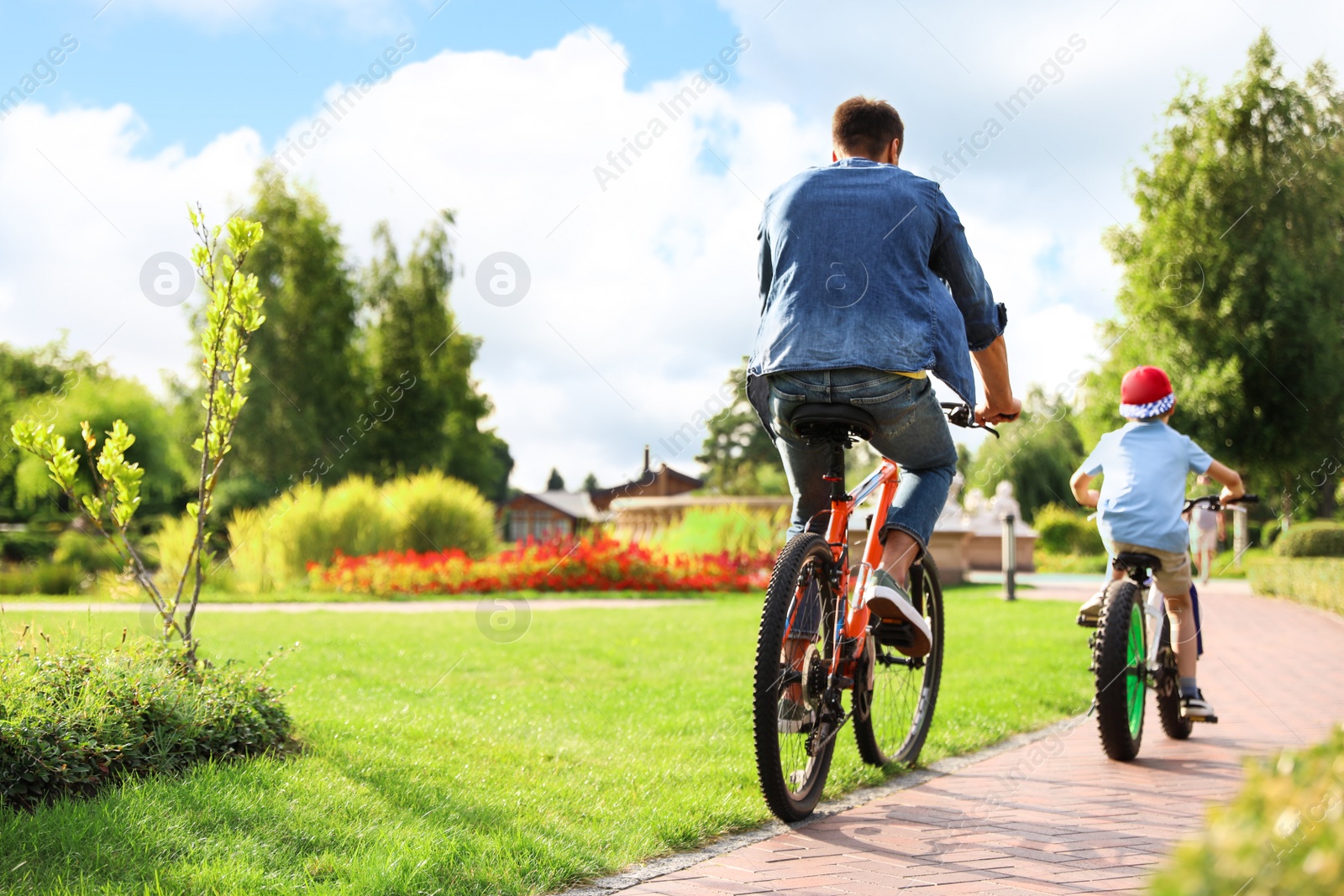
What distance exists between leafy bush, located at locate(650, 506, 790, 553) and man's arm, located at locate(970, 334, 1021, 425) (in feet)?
42.8

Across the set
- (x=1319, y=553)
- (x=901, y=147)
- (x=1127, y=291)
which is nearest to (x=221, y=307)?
(x=901, y=147)

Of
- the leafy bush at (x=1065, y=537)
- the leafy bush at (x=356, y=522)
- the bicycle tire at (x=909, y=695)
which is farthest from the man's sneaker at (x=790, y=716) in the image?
the leafy bush at (x=1065, y=537)

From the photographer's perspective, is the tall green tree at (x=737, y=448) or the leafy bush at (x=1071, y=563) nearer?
the leafy bush at (x=1071, y=563)

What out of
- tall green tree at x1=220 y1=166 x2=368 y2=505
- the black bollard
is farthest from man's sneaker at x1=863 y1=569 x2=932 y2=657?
tall green tree at x1=220 y1=166 x2=368 y2=505

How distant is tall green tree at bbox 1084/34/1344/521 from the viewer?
23625mm

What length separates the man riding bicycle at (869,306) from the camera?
3.08 m

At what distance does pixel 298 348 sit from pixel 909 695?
3683 centimetres

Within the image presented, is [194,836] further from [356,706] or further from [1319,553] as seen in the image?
[1319,553]

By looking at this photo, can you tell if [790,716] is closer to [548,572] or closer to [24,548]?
[548,572]

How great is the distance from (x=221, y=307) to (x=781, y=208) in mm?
2111

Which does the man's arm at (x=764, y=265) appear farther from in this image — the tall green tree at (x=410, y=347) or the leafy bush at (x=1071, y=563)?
the tall green tree at (x=410, y=347)

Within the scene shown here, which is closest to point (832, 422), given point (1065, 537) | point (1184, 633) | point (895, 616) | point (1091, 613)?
point (895, 616)

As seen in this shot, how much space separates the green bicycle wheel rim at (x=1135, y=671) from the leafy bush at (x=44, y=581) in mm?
16500

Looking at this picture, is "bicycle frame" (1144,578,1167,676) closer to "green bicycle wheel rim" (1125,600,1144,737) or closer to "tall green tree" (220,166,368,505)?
"green bicycle wheel rim" (1125,600,1144,737)
